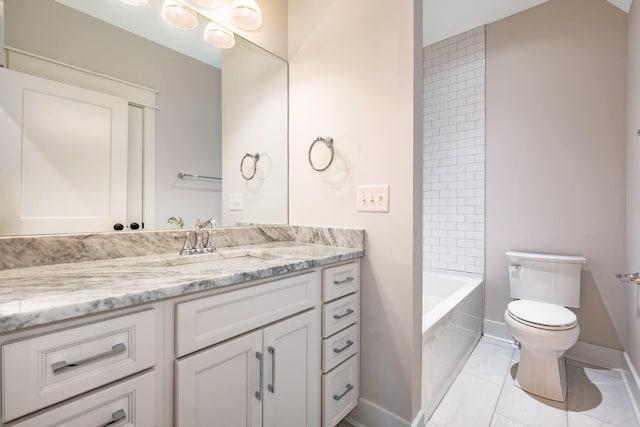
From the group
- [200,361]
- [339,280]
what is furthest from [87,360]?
[339,280]

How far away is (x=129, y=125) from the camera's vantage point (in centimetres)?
122

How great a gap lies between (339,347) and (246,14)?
5.73 feet

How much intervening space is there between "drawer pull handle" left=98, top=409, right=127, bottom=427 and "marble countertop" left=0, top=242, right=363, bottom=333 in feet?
0.83

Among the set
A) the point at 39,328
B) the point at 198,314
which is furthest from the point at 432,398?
the point at 39,328

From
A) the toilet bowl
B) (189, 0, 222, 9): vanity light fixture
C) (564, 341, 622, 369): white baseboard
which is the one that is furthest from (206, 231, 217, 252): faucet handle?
(564, 341, 622, 369): white baseboard

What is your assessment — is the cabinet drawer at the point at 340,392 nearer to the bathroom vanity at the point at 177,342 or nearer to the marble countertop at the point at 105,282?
the bathroom vanity at the point at 177,342

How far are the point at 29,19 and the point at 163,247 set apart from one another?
932 mm

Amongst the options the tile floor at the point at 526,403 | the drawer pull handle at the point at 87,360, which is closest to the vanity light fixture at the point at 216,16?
the drawer pull handle at the point at 87,360

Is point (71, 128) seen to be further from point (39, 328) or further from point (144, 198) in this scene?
point (39, 328)

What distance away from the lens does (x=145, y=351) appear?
716 mm

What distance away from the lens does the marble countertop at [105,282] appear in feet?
1.90

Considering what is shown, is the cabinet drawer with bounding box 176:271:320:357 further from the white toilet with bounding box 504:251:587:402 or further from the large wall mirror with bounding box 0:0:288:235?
the white toilet with bounding box 504:251:587:402

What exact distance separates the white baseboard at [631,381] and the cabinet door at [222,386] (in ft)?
6.51

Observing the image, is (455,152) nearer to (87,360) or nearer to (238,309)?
(238,309)
